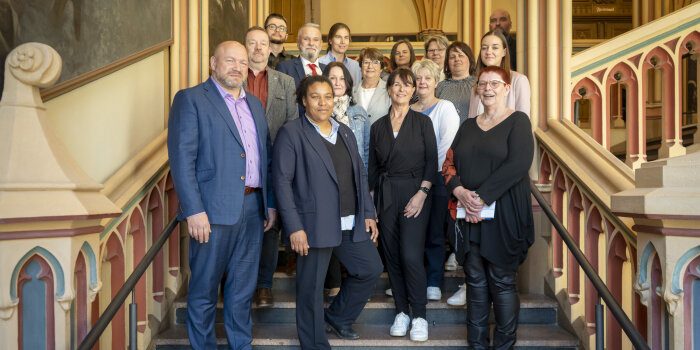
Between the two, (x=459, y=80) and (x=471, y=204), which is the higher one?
(x=459, y=80)

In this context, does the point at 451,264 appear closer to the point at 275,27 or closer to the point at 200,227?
the point at 200,227

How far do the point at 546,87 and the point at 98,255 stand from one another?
9.55ft

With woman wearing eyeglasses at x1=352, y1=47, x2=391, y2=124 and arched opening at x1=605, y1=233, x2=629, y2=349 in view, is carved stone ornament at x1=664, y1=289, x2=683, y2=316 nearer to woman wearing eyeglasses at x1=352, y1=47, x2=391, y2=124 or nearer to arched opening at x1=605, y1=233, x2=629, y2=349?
arched opening at x1=605, y1=233, x2=629, y2=349

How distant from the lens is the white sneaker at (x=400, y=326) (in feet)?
11.6

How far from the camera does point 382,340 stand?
3.49m

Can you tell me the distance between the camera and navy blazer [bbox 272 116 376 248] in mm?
3230

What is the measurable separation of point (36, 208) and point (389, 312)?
83.5 inches

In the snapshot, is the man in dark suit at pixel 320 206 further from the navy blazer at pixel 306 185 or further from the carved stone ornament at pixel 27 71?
the carved stone ornament at pixel 27 71

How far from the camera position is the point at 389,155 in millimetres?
3635

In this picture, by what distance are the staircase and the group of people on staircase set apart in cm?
10

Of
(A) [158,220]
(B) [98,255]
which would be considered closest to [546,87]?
(A) [158,220]

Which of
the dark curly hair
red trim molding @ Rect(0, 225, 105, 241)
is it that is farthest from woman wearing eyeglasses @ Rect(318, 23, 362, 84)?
red trim molding @ Rect(0, 225, 105, 241)

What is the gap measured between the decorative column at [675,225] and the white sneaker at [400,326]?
4.80ft

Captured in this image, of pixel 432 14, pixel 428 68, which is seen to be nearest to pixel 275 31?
pixel 428 68
